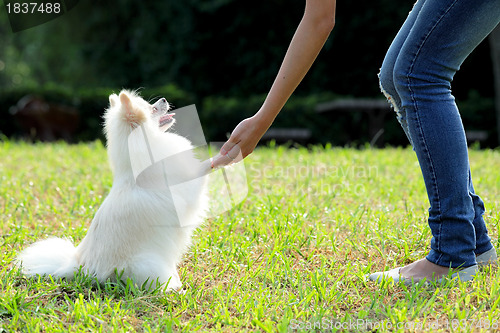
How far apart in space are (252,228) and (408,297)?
48.9 inches

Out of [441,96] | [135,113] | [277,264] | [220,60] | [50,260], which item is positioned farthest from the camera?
[220,60]

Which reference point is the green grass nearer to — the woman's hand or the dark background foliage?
the woman's hand

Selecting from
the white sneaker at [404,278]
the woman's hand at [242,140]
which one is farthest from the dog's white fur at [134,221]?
the white sneaker at [404,278]

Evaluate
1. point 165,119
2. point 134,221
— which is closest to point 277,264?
Answer: point 134,221

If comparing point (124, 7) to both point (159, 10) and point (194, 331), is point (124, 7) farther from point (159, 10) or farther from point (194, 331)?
point (194, 331)

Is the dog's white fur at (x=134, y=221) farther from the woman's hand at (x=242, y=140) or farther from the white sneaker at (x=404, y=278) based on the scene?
the white sneaker at (x=404, y=278)

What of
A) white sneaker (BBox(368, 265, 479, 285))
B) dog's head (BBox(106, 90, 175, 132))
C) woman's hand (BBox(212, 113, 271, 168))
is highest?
dog's head (BBox(106, 90, 175, 132))

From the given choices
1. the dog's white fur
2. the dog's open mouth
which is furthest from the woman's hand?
the dog's open mouth

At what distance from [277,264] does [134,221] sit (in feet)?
2.69

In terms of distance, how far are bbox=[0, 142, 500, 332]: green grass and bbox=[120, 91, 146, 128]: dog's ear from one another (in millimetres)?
768

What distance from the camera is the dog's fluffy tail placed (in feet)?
7.92

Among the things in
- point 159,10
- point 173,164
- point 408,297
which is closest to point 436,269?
point 408,297

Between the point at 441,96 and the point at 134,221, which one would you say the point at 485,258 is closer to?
the point at 441,96

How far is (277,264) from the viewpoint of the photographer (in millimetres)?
2631
